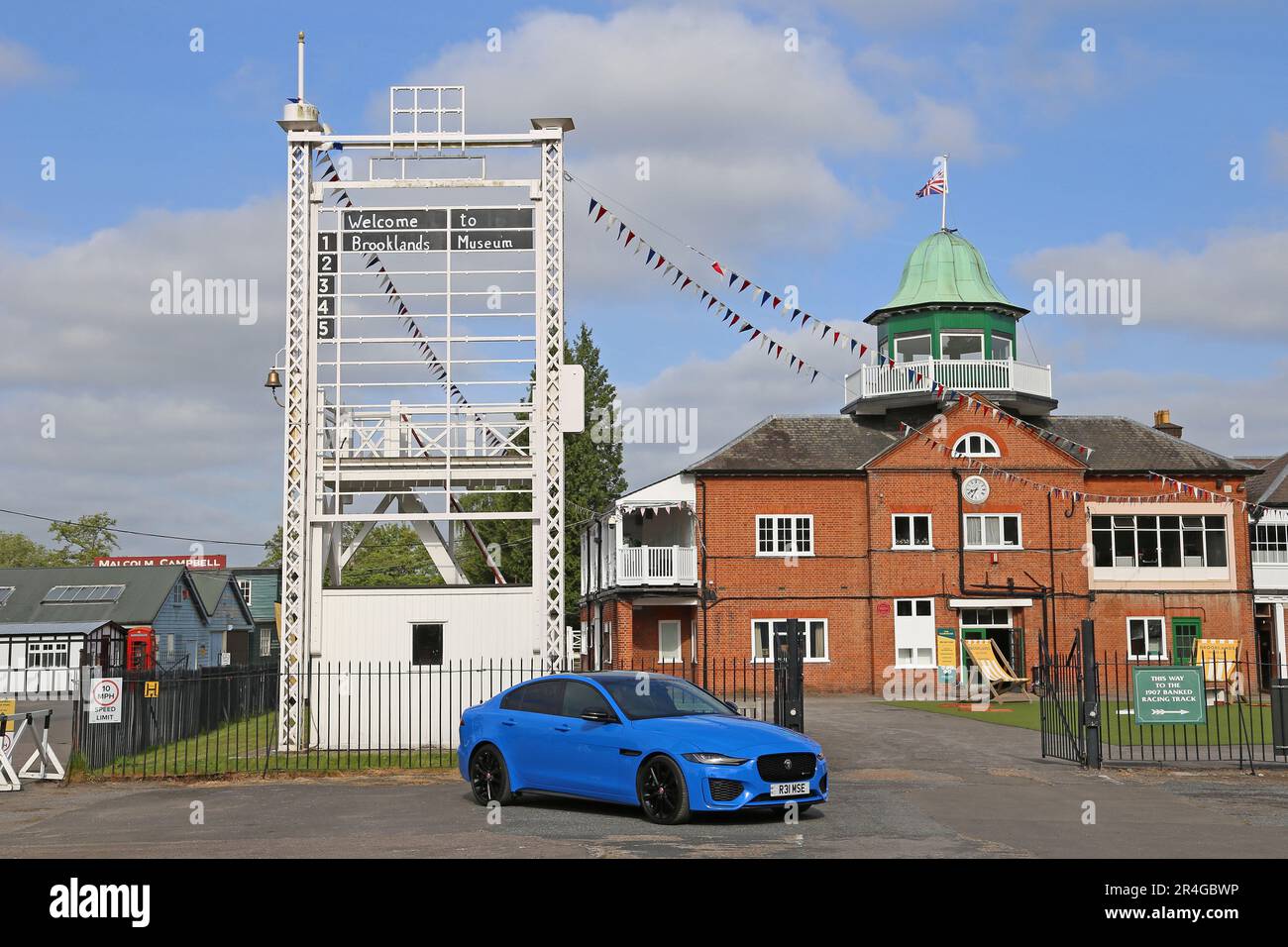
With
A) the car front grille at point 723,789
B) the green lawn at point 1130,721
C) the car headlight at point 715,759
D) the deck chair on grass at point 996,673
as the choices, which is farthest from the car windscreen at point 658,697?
the deck chair on grass at point 996,673

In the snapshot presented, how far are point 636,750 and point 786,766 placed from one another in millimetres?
1459

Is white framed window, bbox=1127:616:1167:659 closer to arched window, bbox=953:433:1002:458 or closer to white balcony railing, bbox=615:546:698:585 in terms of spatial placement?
arched window, bbox=953:433:1002:458

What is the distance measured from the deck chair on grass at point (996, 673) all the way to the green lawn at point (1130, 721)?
37.5 inches

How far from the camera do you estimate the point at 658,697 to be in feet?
46.1

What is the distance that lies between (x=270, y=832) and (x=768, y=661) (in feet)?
101

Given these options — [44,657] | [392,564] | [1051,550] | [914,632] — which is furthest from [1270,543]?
[392,564]

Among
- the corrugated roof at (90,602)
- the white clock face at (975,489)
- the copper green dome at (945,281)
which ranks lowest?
the corrugated roof at (90,602)

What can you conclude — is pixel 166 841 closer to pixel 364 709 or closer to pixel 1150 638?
pixel 364 709

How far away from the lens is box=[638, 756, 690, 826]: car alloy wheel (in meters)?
12.7

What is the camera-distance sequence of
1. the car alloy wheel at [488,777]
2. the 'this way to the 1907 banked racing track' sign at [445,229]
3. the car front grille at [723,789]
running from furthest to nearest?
the 'this way to the 1907 banked racing track' sign at [445,229] → the car alloy wheel at [488,777] → the car front grille at [723,789]

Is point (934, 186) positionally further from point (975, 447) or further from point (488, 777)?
point (488, 777)

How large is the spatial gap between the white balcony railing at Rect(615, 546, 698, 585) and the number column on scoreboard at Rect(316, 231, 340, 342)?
1886 cm

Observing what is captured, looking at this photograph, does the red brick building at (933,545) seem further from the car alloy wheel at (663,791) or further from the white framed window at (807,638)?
the car alloy wheel at (663,791)

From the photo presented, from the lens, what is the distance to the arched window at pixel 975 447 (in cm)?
4212
